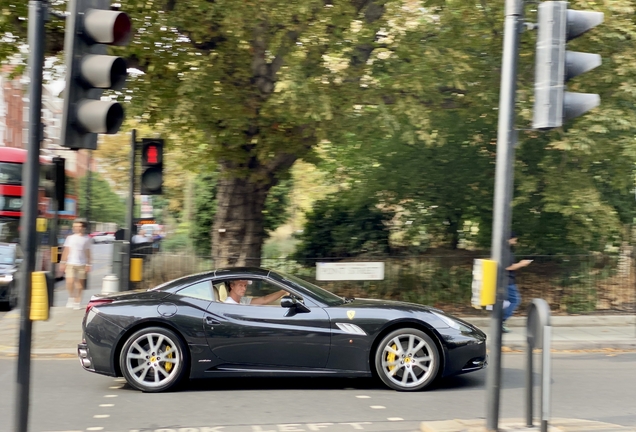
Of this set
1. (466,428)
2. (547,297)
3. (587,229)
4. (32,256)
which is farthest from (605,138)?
(32,256)

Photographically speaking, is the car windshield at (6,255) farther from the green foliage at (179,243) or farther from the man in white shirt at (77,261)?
the green foliage at (179,243)

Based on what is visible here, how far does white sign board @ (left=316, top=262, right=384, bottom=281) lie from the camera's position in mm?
13703

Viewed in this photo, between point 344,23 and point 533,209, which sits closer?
point 344,23

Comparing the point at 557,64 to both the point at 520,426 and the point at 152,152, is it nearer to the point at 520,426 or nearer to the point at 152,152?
the point at 520,426

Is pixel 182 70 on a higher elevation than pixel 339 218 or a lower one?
higher

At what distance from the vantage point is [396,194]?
15992mm

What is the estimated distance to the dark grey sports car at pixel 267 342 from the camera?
802 centimetres

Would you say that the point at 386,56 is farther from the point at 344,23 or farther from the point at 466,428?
the point at 466,428

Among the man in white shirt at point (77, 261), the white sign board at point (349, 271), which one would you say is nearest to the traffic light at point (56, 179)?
the man in white shirt at point (77, 261)

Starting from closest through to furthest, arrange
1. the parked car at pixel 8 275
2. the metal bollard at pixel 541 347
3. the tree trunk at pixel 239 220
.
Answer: the metal bollard at pixel 541 347
the tree trunk at pixel 239 220
the parked car at pixel 8 275

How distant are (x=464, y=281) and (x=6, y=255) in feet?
32.6

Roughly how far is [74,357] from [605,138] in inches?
349

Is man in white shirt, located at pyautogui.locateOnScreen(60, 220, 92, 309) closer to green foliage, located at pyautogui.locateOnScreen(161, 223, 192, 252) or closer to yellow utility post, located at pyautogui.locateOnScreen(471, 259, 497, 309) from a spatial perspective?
green foliage, located at pyautogui.locateOnScreen(161, 223, 192, 252)

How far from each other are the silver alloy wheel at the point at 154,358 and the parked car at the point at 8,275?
8086 mm
